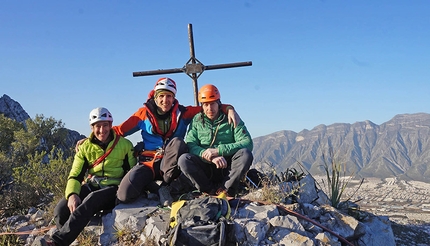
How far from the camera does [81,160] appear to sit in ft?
19.1

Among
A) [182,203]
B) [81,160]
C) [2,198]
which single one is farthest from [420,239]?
[2,198]

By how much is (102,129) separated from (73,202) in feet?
4.20

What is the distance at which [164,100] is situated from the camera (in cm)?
638

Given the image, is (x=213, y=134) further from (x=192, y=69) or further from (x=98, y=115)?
(x=192, y=69)

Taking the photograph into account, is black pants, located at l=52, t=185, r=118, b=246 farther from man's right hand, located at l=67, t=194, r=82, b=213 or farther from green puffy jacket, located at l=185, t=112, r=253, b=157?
green puffy jacket, located at l=185, t=112, r=253, b=157

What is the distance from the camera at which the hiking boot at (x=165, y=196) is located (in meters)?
5.88

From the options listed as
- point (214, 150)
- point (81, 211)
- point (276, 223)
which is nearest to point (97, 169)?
point (81, 211)

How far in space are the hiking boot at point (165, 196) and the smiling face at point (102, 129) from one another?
1390 mm

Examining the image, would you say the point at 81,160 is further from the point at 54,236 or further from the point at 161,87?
the point at 161,87

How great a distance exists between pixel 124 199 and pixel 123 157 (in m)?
0.78

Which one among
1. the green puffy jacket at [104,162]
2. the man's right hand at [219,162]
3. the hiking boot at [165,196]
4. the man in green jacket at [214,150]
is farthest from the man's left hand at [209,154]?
the green puffy jacket at [104,162]

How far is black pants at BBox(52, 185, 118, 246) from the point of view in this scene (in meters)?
4.97

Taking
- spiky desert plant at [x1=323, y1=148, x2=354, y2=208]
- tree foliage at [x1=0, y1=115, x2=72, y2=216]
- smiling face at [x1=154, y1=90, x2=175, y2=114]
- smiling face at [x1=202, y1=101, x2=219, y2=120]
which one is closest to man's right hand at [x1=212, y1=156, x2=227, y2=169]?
smiling face at [x1=202, y1=101, x2=219, y2=120]

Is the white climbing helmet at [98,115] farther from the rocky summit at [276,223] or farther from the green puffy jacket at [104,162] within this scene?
the rocky summit at [276,223]
